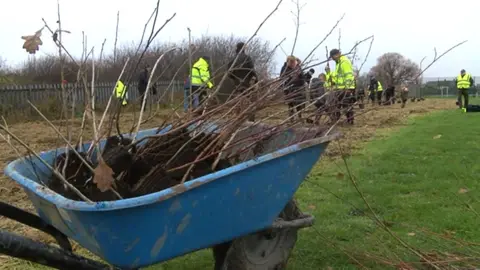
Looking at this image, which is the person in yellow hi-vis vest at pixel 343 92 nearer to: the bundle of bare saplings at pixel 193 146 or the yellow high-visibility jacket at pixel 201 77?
A: the bundle of bare saplings at pixel 193 146

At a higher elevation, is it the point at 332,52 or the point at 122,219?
the point at 332,52

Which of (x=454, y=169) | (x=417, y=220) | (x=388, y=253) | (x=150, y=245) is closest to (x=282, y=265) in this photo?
(x=388, y=253)

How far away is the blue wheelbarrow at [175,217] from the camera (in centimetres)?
232

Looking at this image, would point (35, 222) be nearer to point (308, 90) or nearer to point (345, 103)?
point (308, 90)

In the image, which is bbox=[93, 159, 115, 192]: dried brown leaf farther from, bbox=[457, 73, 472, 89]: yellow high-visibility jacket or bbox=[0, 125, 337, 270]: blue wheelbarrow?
bbox=[457, 73, 472, 89]: yellow high-visibility jacket

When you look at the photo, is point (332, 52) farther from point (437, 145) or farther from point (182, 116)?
point (437, 145)

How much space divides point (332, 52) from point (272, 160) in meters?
1.14

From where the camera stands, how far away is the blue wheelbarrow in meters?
2.32

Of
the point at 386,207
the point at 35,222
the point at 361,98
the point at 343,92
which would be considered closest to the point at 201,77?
the point at 343,92

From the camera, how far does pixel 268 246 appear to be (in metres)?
3.52

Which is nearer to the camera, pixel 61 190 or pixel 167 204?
pixel 167 204

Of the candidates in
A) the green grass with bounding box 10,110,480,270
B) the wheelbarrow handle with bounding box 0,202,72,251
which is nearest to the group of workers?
the wheelbarrow handle with bounding box 0,202,72,251

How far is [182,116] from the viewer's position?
11.4ft

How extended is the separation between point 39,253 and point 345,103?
6.59ft
